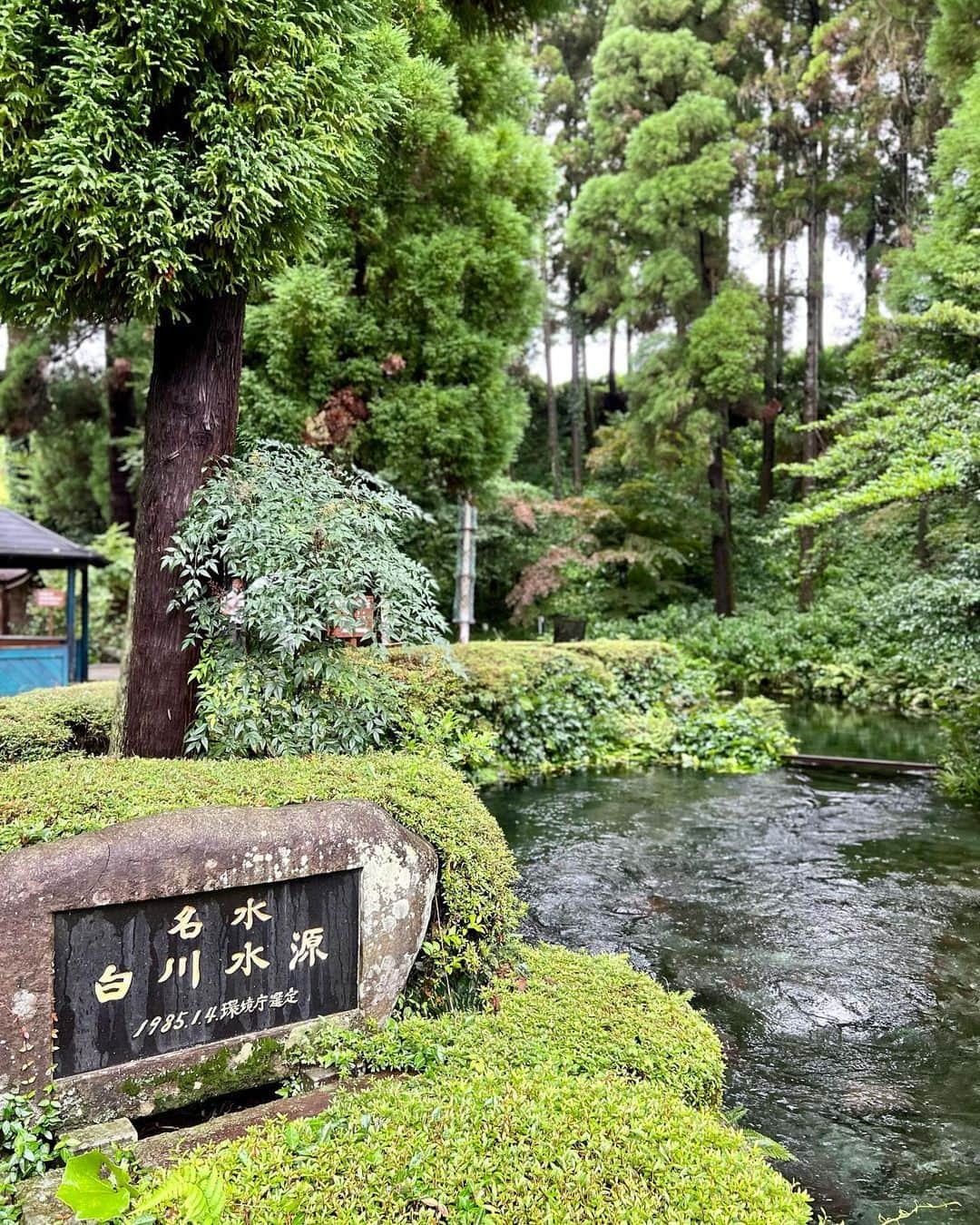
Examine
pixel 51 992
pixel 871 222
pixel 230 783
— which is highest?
pixel 871 222

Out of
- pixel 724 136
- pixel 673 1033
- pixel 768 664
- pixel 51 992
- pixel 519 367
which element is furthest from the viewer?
pixel 519 367

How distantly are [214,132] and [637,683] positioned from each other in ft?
25.3

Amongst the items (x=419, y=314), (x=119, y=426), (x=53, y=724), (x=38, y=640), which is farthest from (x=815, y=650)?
(x=119, y=426)

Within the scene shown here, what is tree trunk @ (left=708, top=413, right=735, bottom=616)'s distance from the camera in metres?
17.0

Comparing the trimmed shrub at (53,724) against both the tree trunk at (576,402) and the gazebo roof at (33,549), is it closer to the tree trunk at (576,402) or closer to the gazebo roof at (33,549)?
Answer: the gazebo roof at (33,549)

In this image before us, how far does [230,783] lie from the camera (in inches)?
113

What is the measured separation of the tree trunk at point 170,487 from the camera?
3625mm

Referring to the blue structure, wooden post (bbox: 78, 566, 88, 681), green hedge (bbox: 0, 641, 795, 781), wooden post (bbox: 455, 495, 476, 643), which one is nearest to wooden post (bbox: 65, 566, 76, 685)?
the blue structure

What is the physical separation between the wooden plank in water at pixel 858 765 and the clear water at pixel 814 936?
598 mm

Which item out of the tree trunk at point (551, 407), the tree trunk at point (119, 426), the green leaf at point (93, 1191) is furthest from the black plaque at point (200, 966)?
the tree trunk at point (551, 407)

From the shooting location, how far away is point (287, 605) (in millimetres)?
3443

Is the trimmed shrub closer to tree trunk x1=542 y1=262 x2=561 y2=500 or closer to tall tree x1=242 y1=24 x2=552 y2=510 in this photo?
tall tree x1=242 y1=24 x2=552 y2=510

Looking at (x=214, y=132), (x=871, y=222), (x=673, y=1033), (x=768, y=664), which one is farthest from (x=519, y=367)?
(x=673, y=1033)

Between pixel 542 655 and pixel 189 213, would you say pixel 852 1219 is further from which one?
pixel 542 655
